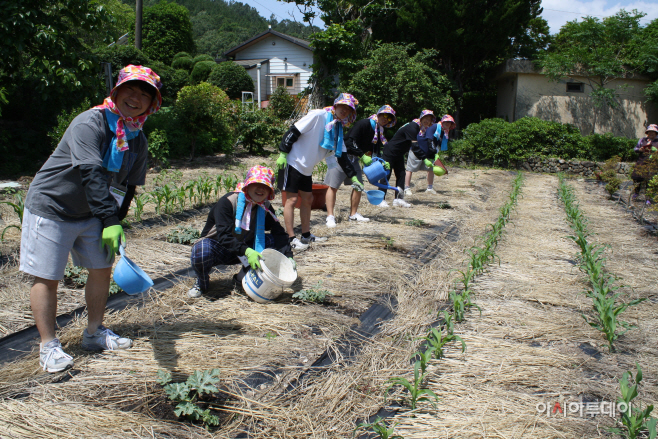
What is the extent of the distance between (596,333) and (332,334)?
1705 millimetres

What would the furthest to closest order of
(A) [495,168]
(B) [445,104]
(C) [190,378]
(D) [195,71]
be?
(D) [195,71], (B) [445,104], (A) [495,168], (C) [190,378]

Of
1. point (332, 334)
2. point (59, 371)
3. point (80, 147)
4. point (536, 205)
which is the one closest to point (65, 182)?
point (80, 147)

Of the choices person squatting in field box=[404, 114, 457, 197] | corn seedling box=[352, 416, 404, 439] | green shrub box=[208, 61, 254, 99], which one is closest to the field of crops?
corn seedling box=[352, 416, 404, 439]

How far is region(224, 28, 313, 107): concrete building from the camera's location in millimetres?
27438

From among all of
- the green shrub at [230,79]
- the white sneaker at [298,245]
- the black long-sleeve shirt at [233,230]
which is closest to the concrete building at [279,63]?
the green shrub at [230,79]

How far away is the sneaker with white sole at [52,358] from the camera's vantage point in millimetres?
2223

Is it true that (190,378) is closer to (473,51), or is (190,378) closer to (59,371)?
(59,371)

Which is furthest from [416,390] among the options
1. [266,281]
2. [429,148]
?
[429,148]

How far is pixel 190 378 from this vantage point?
207cm

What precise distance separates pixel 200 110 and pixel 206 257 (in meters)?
7.78

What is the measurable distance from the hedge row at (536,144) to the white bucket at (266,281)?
1382cm

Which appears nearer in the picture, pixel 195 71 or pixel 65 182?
pixel 65 182

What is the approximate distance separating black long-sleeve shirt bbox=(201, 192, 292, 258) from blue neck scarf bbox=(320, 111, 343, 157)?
4.98 feet

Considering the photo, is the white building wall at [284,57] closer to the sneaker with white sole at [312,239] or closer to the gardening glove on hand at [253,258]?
the sneaker with white sole at [312,239]
